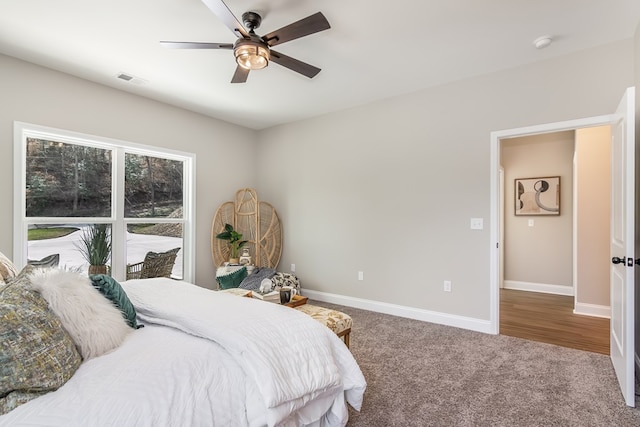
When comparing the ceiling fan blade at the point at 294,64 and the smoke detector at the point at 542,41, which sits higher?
the smoke detector at the point at 542,41

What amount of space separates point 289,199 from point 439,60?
2797 millimetres

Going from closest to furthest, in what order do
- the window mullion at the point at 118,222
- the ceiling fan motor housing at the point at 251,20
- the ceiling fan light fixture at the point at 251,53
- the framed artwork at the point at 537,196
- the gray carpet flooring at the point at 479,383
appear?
the gray carpet flooring at the point at 479,383 → the ceiling fan light fixture at the point at 251,53 → the ceiling fan motor housing at the point at 251,20 → the window mullion at the point at 118,222 → the framed artwork at the point at 537,196

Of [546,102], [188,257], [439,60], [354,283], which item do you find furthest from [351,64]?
[188,257]

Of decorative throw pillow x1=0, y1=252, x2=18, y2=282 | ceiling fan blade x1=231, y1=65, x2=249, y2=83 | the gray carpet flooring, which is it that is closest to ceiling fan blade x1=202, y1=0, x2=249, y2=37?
ceiling fan blade x1=231, y1=65, x2=249, y2=83

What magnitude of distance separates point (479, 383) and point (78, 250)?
401cm

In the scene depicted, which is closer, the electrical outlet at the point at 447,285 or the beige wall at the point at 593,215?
the electrical outlet at the point at 447,285

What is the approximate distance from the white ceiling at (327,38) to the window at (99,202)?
79cm

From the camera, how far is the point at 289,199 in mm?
4902

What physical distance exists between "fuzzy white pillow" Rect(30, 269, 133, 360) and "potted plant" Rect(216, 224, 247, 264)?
119 inches

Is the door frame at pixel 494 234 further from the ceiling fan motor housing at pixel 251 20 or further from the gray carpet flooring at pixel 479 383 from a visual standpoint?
the ceiling fan motor housing at pixel 251 20

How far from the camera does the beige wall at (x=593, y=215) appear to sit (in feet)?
12.3

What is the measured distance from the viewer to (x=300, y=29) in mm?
1992

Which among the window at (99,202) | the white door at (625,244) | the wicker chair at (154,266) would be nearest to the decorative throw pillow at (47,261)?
the window at (99,202)

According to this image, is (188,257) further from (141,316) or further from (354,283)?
(141,316)
